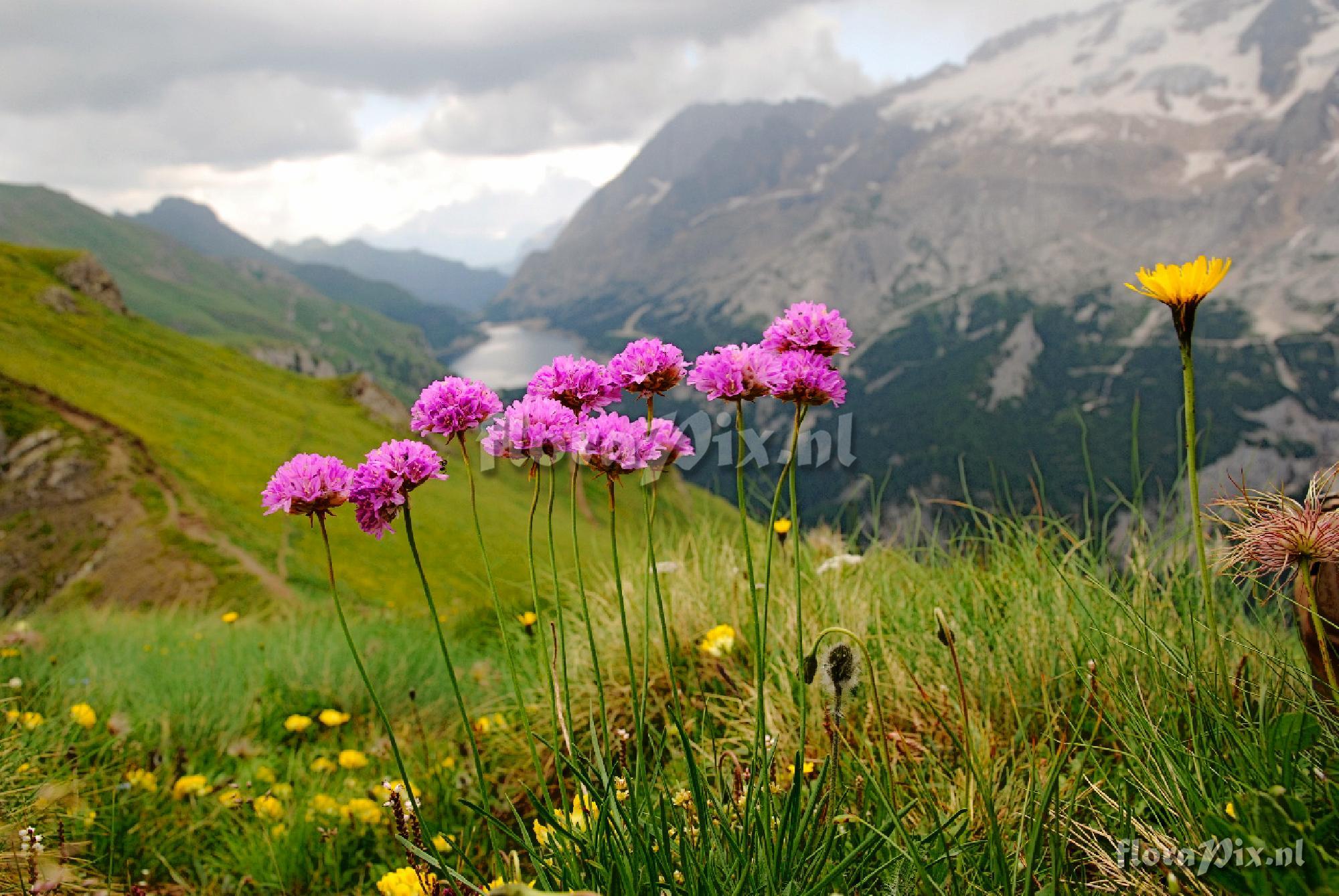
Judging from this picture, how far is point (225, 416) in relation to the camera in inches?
1821

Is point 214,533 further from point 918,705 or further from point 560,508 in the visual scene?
point 918,705

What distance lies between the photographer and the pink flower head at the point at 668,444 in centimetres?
235

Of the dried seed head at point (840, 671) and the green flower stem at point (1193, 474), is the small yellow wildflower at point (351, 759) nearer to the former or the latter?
the dried seed head at point (840, 671)

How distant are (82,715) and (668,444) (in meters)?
4.47

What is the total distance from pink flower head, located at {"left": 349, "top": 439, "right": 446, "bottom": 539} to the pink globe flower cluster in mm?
841

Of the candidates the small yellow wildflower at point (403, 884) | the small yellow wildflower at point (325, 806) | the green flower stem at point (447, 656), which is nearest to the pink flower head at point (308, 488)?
the green flower stem at point (447, 656)

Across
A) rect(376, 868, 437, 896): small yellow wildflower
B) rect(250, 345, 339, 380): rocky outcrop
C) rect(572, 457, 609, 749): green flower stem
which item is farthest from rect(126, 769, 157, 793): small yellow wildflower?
rect(250, 345, 339, 380): rocky outcrop

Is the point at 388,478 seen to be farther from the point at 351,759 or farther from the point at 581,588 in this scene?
the point at 351,759

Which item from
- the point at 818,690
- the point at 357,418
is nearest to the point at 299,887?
the point at 818,690

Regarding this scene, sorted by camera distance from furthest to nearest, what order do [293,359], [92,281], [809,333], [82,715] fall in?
[293,359] → [92,281] → [82,715] → [809,333]

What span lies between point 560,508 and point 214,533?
2150 cm

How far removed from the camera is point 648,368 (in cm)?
243

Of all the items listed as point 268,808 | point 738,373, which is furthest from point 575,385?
point 268,808

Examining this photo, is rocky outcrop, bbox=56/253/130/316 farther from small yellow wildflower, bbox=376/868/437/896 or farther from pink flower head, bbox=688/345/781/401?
pink flower head, bbox=688/345/781/401
